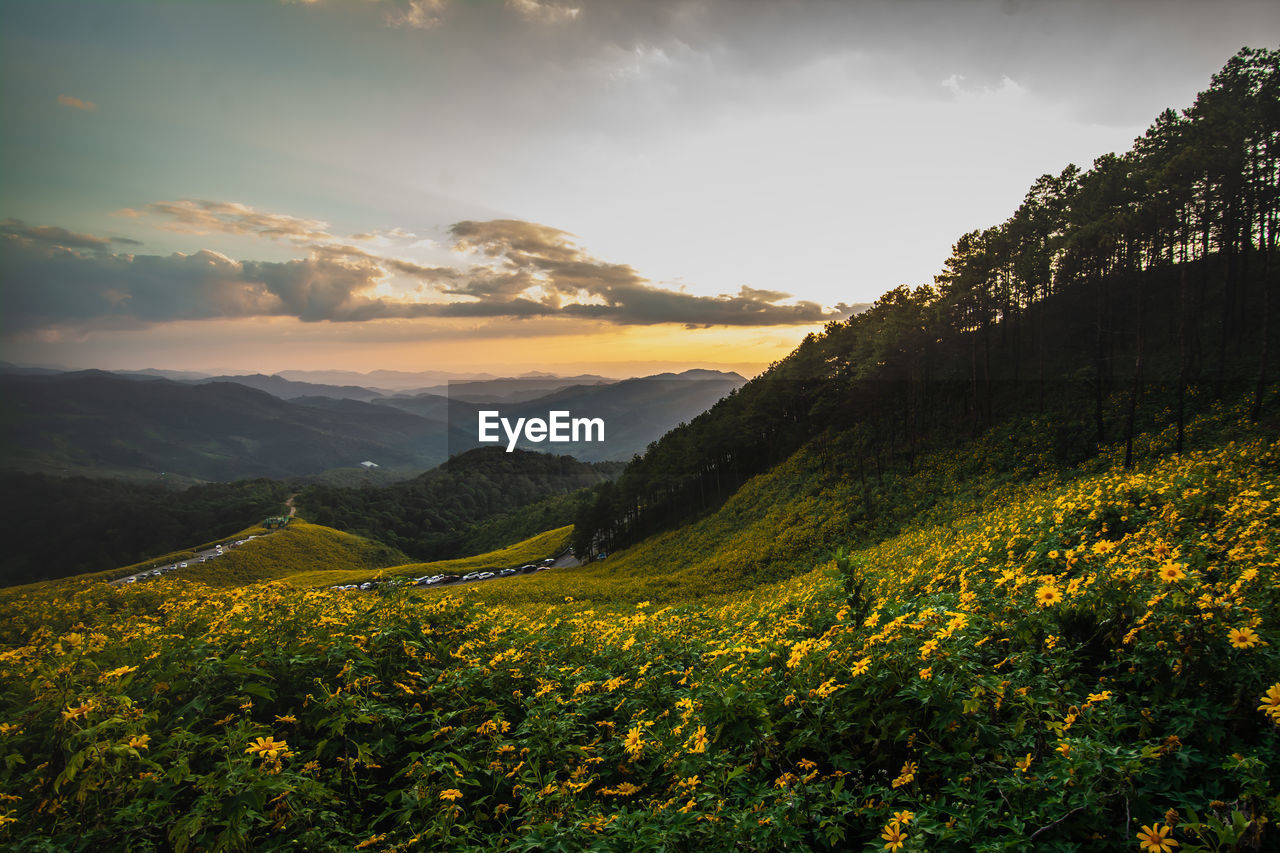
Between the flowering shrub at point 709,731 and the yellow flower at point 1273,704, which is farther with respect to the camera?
the flowering shrub at point 709,731

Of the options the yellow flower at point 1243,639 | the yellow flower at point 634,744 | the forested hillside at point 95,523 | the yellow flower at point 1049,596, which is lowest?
the forested hillside at point 95,523

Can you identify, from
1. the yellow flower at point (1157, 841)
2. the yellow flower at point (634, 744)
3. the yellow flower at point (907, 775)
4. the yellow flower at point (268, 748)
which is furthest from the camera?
the yellow flower at point (634, 744)

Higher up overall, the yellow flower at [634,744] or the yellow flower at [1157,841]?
the yellow flower at [1157,841]

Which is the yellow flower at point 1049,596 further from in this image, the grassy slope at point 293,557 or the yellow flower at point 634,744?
the grassy slope at point 293,557

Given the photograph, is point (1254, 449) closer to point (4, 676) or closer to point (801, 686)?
point (801, 686)

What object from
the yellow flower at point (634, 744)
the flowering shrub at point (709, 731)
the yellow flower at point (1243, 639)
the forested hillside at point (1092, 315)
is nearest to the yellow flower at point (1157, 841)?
the flowering shrub at point (709, 731)

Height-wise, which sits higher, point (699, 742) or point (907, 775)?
point (907, 775)

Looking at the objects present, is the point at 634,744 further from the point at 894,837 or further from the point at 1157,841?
the point at 1157,841

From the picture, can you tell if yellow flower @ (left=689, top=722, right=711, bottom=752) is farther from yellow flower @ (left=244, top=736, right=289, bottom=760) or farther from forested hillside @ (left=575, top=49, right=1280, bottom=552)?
forested hillside @ (left=575, top=49, right=1280, bottom=552)

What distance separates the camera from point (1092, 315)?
35656mm

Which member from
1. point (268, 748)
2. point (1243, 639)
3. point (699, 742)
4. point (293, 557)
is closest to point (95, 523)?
point (293, 557)

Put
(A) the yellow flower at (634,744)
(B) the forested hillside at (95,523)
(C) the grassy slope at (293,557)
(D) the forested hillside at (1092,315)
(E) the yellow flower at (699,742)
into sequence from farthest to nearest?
1. (B) the forested hillside at (95,523)
2. (C) the grassy slope at (293,557)
3. (D) the forested hillside at (1092,315)
4. (A) the yellow flower at (634,744)
5. (E) the yellow flower at (699,742)

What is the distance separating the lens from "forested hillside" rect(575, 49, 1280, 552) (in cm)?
2184

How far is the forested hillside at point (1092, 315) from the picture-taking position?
21.8m
